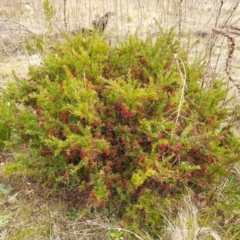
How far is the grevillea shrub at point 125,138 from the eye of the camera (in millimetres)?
1677

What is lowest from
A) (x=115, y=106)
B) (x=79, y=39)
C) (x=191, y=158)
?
(x=191, y=158)

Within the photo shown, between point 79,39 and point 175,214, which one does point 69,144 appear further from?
point 79,39

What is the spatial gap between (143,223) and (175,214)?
0.69 feet

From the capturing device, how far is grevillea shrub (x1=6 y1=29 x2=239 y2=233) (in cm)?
168

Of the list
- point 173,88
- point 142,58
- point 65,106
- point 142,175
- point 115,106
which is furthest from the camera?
point 142,58

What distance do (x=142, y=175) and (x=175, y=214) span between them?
47 cm

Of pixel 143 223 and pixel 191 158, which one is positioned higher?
pixel 191 158

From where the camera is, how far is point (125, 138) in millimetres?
1764

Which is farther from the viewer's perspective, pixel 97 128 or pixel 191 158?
pixel 191 158

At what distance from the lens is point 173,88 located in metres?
2.02

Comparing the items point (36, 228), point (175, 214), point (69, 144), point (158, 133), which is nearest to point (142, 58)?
point (158, 133)

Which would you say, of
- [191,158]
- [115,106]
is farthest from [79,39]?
[191,158]

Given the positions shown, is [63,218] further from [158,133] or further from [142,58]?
[142,58]

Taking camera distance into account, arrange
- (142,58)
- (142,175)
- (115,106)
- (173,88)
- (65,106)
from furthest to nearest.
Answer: (142,58) < (173,88) < (115,106) < (65,106) < (142,175)
